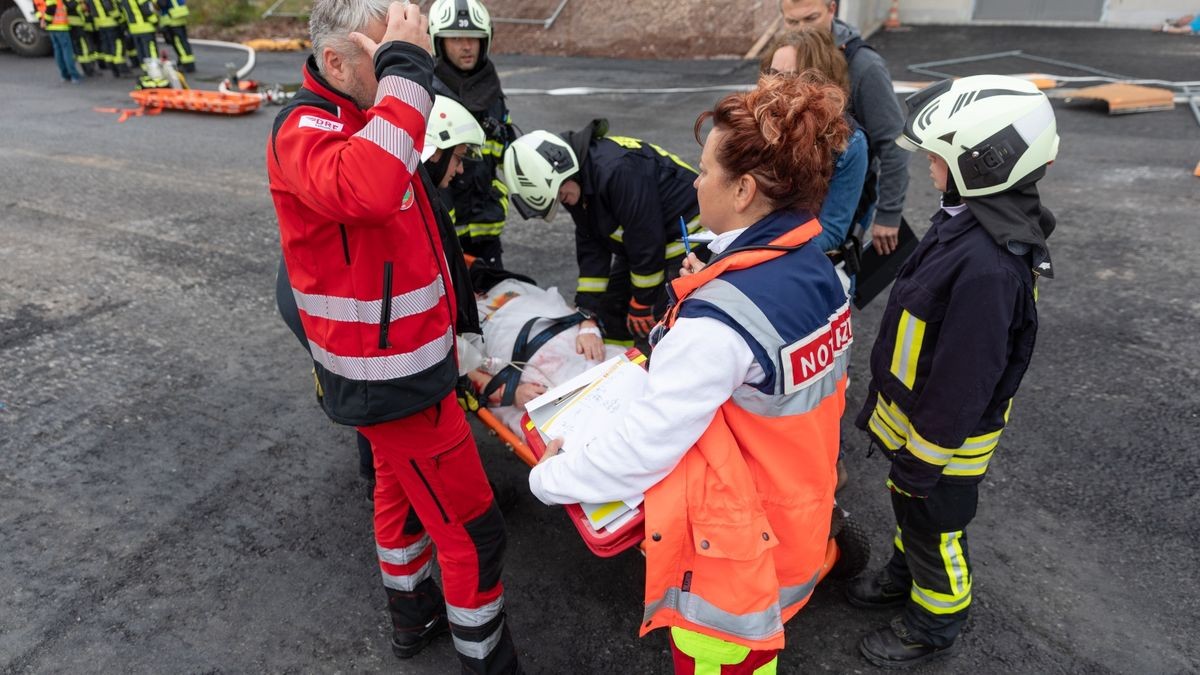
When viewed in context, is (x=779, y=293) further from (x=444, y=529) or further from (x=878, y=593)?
(x=878, y=593)

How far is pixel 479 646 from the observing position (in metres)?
2.61

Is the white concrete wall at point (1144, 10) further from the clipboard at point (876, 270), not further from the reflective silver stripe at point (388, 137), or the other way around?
the reflective silver stripe at point (388, 137)

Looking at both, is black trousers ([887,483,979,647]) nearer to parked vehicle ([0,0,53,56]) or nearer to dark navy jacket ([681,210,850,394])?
dark navy jacket ([681,210,850,394])

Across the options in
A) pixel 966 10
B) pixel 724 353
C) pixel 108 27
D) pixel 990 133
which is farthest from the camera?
pixel 966 10

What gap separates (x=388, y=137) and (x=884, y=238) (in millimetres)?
3009

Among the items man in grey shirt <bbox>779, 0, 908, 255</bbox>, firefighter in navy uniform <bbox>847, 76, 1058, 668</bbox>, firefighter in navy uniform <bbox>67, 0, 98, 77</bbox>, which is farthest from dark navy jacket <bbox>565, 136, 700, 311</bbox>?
firefighter in navy uniform <bbox>67, 0, 98, 77</bbox>

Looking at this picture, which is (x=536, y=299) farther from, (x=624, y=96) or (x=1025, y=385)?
(x=624, y=96)

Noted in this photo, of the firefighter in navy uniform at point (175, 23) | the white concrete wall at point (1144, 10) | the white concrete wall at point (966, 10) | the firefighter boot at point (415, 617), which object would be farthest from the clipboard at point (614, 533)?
the white concrete wall at point (1144, 10)

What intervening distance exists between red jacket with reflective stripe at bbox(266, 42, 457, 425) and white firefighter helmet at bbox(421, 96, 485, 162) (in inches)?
44.3

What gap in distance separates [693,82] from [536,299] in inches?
405

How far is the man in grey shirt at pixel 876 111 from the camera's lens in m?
3.74

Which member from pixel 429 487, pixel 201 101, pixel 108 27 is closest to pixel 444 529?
pixel 429 487

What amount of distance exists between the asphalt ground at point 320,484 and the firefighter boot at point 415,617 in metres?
0.06

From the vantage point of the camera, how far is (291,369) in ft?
15.8
